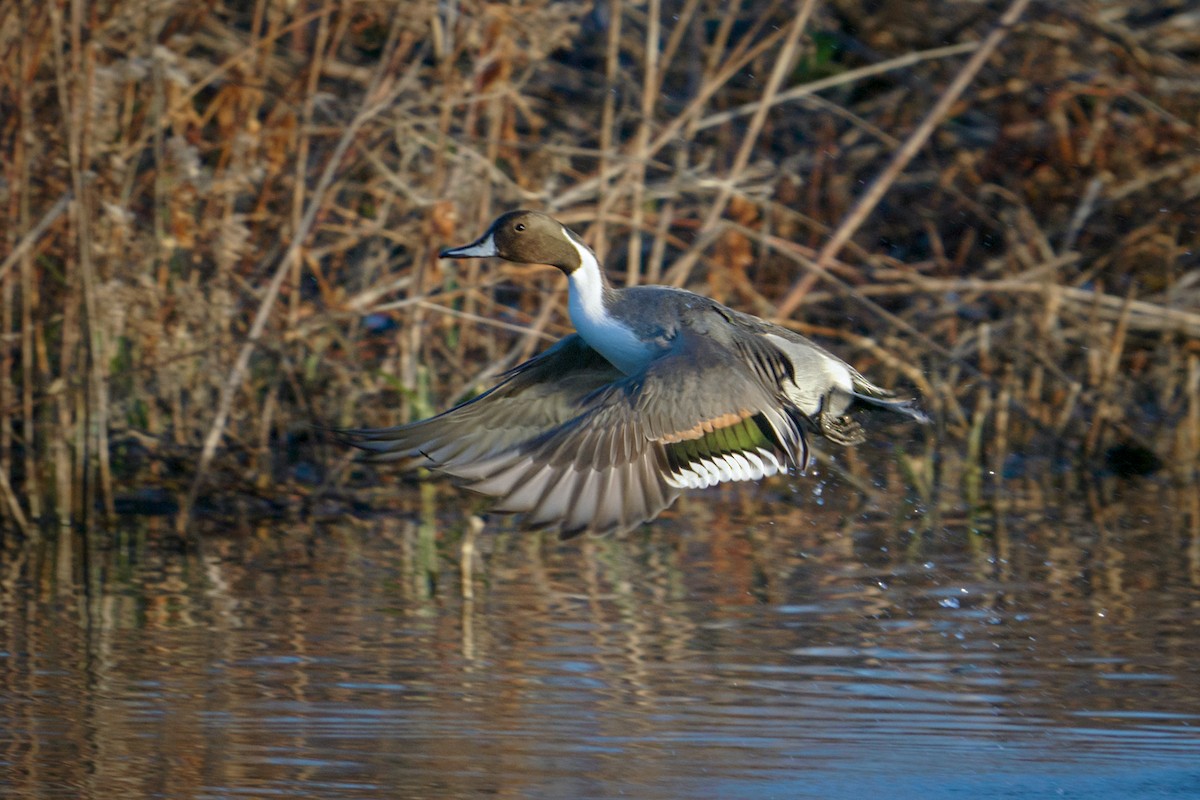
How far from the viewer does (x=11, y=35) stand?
614 cm

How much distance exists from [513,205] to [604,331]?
2.99 meters

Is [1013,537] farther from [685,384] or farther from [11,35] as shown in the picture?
[11,35]

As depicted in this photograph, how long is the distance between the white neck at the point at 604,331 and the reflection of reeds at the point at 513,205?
1998mm

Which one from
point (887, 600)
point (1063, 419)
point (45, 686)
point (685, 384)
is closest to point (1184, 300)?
point (1063, 419)

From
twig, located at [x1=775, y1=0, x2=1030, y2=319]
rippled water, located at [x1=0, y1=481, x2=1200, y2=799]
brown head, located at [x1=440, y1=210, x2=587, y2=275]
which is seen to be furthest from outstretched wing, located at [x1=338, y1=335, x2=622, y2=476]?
twig, located at [x1=775, y1=0, x2=1030, y2=319]

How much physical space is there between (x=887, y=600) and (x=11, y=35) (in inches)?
138

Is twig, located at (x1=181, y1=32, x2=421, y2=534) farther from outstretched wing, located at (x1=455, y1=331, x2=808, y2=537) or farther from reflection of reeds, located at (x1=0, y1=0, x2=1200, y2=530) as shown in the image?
outstretched wing, located at (x1=455, y1=331, x2=808, y2=537)

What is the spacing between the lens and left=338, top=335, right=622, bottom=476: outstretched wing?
4.84m

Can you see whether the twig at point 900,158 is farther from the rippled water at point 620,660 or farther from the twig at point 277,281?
the twig at point 277,281

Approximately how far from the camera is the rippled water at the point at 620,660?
362 cm

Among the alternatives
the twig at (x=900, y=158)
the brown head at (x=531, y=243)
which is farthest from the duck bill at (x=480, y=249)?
the twig at (x=900, y=158)

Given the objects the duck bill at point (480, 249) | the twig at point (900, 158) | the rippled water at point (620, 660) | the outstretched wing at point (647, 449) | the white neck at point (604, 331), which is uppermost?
the twig at point (900, 158)

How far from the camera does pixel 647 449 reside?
416cm

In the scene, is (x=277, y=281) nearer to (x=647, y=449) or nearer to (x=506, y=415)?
(x=506, y=415)
